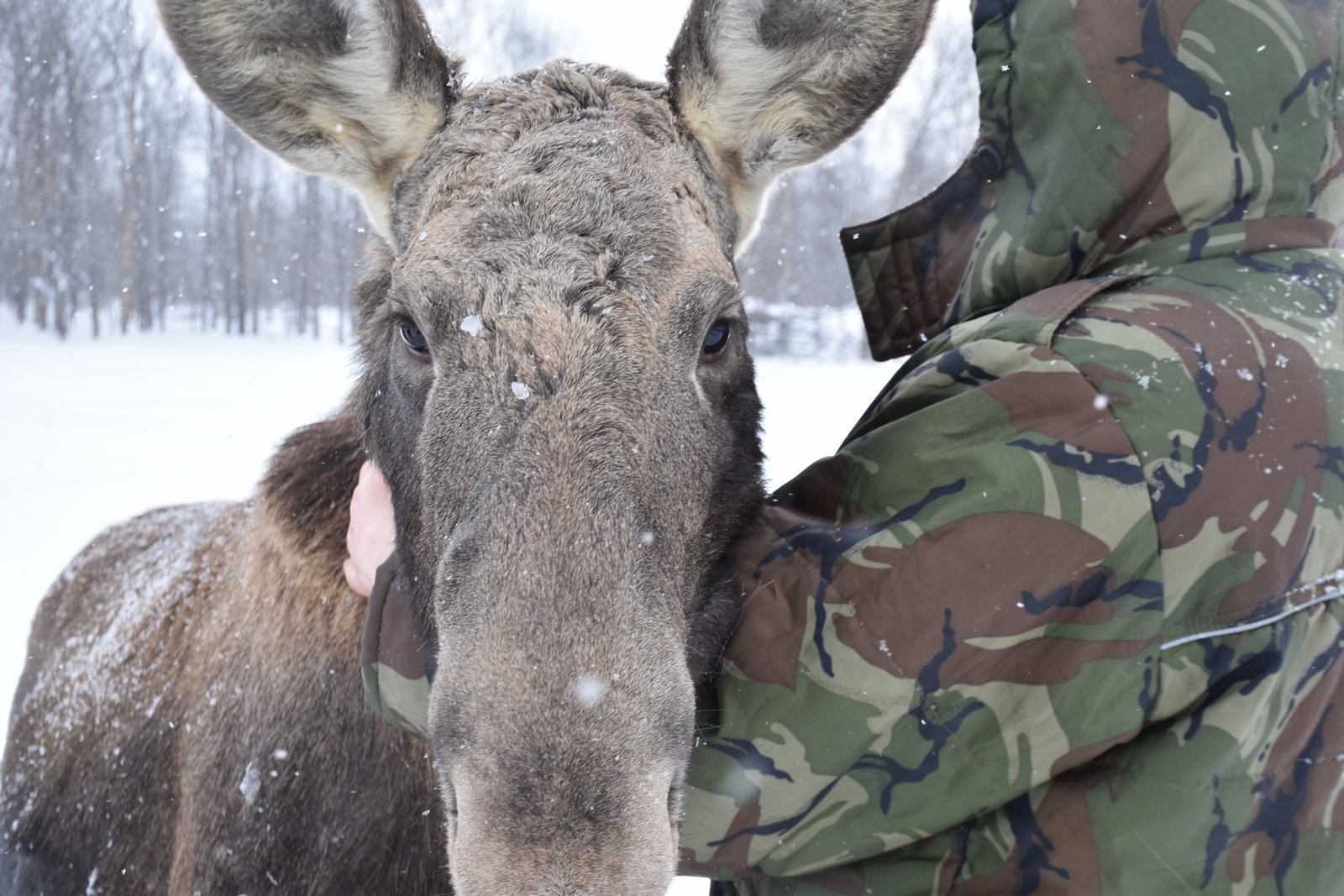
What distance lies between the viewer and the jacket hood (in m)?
1.61

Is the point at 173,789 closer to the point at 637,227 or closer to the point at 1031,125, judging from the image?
the point at 637,227

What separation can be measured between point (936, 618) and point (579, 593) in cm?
65

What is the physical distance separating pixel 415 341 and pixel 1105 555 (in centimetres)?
146

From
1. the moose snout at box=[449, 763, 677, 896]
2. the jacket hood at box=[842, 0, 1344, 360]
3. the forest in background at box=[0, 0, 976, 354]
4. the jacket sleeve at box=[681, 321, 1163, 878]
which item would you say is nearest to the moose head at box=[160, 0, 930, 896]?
the moose snout at box=[449, 763, 677, 896]

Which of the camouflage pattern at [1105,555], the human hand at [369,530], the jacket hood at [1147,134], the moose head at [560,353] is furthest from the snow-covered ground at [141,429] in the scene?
the jacket hood at [1147,134]

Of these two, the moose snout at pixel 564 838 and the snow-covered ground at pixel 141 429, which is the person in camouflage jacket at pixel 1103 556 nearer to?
the moose snout at pixel 564 838

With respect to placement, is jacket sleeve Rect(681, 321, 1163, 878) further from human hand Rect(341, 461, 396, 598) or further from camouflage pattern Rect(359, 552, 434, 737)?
human hand Rect(341, 461, 396, 598)

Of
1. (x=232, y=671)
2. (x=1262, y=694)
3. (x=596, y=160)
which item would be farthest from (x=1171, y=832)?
(x=232, y=671)

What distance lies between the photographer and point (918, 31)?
2264 mm

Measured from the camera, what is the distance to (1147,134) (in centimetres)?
169

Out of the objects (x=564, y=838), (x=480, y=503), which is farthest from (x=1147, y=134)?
(x=564, y=838)

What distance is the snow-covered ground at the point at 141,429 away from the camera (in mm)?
7250

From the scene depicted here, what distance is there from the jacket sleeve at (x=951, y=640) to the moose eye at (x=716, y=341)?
1.49ft

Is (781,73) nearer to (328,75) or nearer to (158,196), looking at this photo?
(328,75)
